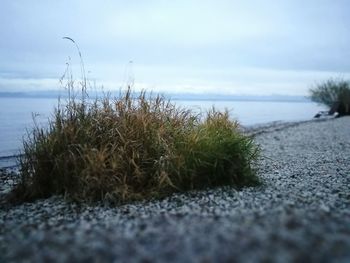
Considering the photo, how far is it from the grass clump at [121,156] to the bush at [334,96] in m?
29.1

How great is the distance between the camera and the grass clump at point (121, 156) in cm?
555

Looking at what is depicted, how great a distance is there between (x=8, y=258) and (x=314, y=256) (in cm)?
226

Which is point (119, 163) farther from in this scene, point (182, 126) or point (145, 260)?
point (145, 260)

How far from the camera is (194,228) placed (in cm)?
345

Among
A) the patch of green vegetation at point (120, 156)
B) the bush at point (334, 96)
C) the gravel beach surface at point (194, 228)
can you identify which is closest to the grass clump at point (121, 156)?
the patch of green vegetation at point (120, 156)

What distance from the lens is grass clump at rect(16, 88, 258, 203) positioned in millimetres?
5555

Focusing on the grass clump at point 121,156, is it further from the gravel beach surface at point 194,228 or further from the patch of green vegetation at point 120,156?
the gravel beach surface at point 194,228

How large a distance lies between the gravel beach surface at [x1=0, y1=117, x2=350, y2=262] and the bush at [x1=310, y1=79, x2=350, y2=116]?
96.5 feet

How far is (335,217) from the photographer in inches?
145

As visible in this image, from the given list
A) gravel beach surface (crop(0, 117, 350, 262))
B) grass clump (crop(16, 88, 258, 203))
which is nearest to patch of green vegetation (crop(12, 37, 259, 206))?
grass clump (crop(16, 88, 258, 203))

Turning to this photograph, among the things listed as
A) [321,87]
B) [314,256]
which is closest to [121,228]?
[314,256]

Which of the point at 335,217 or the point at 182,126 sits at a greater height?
the point at 182,126

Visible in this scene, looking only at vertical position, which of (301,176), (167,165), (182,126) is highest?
(182,126)

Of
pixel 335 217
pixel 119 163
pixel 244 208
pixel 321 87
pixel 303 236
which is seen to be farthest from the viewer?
pixel 321 87
